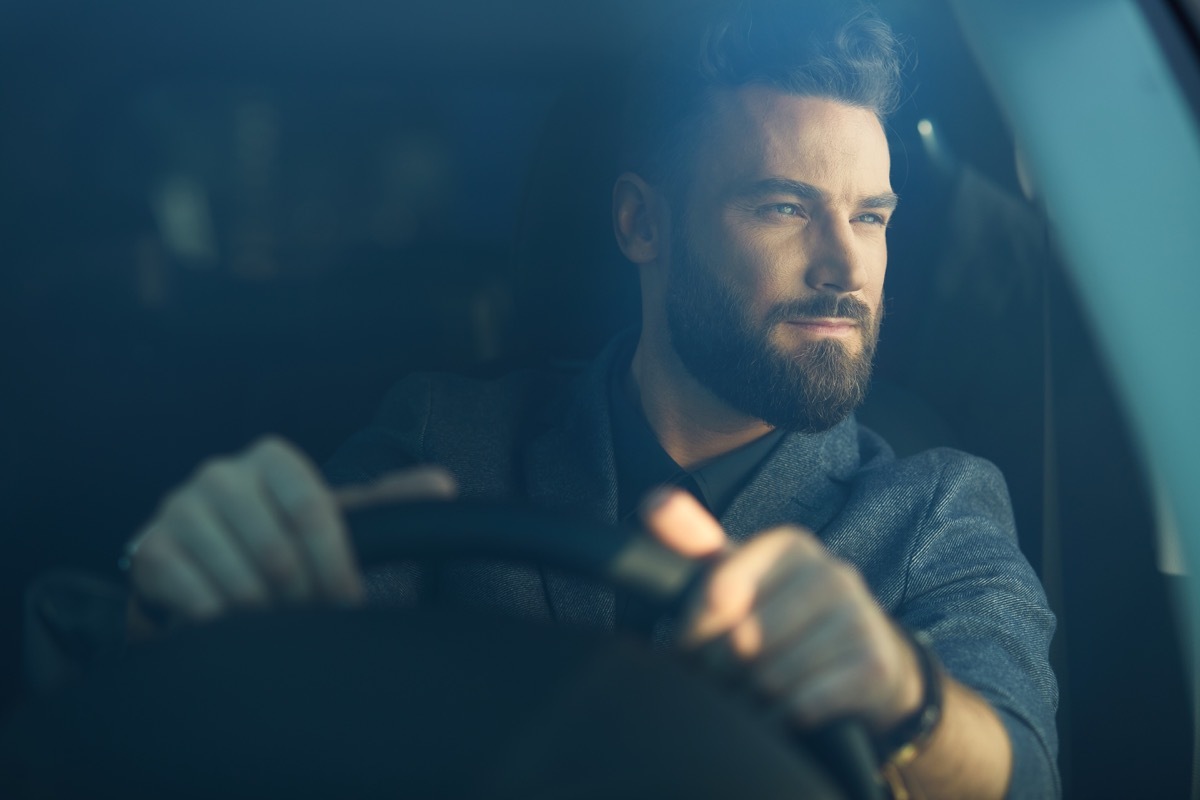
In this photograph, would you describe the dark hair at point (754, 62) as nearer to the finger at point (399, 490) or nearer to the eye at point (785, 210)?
the eye at point (785, 210)

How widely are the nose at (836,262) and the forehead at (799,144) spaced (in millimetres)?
52

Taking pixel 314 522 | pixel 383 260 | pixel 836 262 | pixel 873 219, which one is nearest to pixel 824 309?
pixel 836 262

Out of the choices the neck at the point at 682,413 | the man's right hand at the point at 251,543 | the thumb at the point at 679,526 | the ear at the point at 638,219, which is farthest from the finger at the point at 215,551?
the ear at the point at 638,219

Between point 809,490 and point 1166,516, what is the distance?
0.40 meters

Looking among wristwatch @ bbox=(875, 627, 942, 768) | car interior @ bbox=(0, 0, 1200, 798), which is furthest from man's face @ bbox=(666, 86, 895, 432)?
wristwatch @ bbox=(875, 627, 942, 768)

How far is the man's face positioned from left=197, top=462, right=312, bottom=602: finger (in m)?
0.86

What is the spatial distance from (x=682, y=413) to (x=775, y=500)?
0.25 metres

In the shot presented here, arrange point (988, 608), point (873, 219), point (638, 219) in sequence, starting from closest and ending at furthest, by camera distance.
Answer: point (988, 608), point (873, 219), point (638, 219)

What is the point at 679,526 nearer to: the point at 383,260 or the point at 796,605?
the point at 796,605

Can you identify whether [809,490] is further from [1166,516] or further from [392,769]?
[392,769]

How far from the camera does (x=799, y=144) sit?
1509 mm

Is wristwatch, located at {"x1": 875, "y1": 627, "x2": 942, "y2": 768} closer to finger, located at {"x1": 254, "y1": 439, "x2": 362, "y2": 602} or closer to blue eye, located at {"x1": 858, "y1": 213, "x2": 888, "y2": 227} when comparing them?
finger, located at {"x1": 254, "y1": 439, "x2": 362, "y2": 602}

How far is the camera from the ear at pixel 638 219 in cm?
166

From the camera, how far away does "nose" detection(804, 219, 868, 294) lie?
145 centimetres
